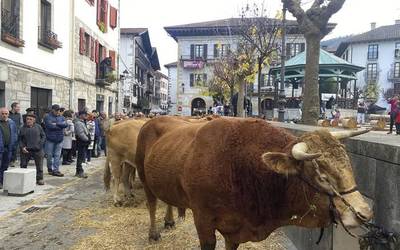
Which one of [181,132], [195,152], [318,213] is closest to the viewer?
[318,213]

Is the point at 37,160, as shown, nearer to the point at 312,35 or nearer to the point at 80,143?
the point at 80,143

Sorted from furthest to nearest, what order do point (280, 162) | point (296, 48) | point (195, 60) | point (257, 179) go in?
point (195, 60)
point (296, 48)
point (257, 179)
point (280, 162)

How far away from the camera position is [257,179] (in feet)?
11.0

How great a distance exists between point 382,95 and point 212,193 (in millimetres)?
72118

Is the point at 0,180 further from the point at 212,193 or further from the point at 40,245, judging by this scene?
the point at 212,193

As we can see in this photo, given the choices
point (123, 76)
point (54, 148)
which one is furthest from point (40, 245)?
point (123, 76)

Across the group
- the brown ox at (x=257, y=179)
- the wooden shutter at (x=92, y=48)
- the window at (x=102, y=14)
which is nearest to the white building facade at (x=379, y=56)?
the window at (x=102, y=14)

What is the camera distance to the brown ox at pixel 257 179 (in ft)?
9.33

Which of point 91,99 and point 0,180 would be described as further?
point 91,99

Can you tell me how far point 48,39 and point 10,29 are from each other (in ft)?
11.0

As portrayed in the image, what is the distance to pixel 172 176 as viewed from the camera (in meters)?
4.48

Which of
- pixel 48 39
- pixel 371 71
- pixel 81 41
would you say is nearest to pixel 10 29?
pixel 48 39

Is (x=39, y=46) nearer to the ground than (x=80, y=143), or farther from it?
farther from it

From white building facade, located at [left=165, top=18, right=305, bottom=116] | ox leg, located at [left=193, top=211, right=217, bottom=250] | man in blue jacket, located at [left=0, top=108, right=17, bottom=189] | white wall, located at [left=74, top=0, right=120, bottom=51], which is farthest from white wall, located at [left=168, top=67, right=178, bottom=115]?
ox leg, located at [left=193, top=211, right=217, bottom=250]
